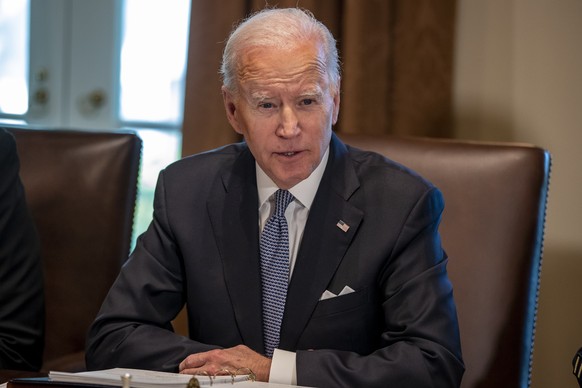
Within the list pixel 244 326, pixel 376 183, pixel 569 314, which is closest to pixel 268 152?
pixel 376 183

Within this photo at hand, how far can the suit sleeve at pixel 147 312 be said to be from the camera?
1.91m

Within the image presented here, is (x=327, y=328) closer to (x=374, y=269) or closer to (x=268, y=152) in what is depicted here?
(x=374, y=269)

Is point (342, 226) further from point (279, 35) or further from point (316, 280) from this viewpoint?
point (279, 35)

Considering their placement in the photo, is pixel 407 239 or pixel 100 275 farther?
pixel 100 275

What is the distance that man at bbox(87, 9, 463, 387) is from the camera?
1.82m

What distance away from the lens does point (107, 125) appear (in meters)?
3.94

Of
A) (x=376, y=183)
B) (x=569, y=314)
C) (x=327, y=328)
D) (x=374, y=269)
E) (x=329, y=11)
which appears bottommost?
(x=569, y=314)

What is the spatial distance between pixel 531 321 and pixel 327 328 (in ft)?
1.94

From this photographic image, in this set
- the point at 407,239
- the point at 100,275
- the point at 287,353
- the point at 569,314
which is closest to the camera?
the point at 287,353

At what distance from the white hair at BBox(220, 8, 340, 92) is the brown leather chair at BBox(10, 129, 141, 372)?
73 centimetres

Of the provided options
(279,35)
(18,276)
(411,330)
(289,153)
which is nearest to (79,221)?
(18,276)

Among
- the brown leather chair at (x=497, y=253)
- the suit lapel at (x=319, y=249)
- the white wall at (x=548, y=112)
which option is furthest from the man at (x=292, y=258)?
the white wall at (x=548, y=112)

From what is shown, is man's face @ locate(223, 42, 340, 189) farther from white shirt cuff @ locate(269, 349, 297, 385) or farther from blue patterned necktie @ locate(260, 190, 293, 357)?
white shirt cuff @ locate(269, 349, 297, 385)

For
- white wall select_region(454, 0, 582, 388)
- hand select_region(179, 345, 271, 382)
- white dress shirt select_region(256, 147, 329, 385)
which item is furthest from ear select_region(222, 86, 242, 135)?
white wall select_region(454, 0, 582, 388)
